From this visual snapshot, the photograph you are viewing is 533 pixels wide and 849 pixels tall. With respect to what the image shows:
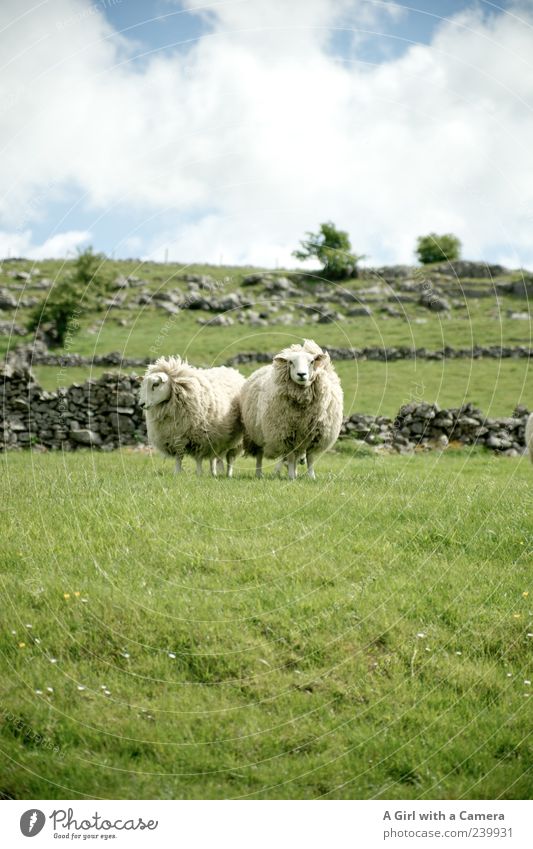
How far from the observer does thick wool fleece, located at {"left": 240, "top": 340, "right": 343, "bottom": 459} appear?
1425cm

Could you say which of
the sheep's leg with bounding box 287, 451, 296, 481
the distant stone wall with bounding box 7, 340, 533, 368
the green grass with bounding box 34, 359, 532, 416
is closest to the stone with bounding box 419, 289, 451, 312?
the distant stone wall with bounding box 7, 340, 533, 368

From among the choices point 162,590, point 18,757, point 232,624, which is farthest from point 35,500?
point 18,757

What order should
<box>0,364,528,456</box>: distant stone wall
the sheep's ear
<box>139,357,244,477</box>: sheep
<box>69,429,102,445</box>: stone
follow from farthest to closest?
1. <box>69,429,102,445</box>: stone
2. <box>0,364,528,456</box>: distant stone wall
3. <box>139,357,244,477</box>: sheep
4. the sheep's ear

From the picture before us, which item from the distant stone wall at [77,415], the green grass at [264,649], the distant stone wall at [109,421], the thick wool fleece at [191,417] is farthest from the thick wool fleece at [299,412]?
the distant stone wall at [77,415]

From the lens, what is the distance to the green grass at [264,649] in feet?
19.3

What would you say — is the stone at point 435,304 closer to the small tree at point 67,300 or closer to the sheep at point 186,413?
the small tree at point 67,300

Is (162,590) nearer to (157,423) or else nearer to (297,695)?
(297,695)

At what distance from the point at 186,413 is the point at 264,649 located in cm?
878

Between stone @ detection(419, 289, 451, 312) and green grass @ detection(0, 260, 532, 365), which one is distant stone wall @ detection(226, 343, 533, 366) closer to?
green grass @ detection(0, 260, 532, 365)

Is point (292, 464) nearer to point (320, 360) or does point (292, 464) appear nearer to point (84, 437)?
point (320, 360)

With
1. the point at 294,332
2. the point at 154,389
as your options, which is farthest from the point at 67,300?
the point at 154,389

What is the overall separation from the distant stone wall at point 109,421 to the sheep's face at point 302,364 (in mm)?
11073

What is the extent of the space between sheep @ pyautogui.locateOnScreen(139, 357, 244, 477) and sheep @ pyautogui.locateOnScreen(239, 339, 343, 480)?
1250 millimetres

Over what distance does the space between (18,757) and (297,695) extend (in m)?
2.24
